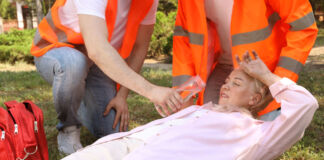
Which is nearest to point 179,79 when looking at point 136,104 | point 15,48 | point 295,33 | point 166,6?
point 295,33

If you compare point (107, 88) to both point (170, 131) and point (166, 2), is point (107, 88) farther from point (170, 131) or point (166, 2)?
point (166, 2)

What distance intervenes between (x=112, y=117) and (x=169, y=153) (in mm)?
1204

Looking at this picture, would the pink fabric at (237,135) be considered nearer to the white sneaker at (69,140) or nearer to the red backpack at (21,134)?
the red backpack at (21,134)

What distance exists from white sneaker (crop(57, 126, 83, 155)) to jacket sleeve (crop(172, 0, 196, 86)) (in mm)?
875

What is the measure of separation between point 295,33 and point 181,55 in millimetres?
838

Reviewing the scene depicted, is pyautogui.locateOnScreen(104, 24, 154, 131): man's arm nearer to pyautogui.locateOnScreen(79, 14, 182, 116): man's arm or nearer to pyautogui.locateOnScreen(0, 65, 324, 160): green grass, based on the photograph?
pyautogui.locateOnScreen(0, 65, 324, 160): green grass

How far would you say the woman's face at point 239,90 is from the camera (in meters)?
2.48

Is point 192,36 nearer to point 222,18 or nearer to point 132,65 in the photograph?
point 222,18

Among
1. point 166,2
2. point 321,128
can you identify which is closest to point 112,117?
point 321,128

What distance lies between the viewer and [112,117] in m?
3.19

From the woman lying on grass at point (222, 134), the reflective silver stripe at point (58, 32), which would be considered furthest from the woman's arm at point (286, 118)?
the reflective silver stripe at point (58, 32)

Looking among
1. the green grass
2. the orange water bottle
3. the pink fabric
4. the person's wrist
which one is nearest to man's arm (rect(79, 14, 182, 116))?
the pink fabric

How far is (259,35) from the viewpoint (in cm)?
263

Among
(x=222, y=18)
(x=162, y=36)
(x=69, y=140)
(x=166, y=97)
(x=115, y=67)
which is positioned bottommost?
(x=162, y=36)
